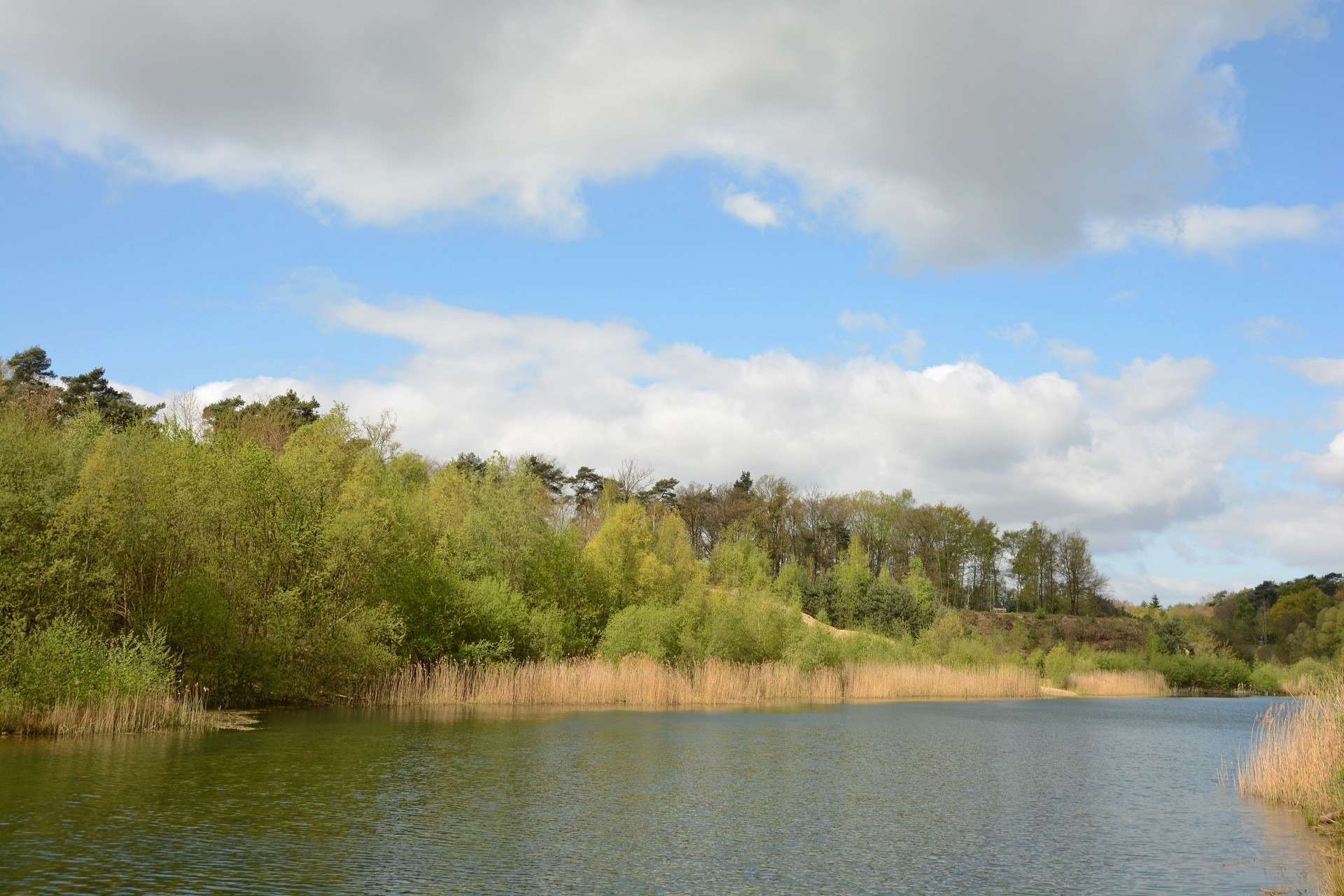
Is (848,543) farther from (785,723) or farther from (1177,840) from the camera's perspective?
(1177,840)

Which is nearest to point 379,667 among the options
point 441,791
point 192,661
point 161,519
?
point 192,661

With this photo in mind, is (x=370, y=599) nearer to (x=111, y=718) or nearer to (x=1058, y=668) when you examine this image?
(x=111, y=718)

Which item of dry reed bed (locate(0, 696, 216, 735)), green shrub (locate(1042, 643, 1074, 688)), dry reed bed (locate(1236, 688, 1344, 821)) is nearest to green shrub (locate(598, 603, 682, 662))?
dry reed bed (locate(0, 696, 216, 735))

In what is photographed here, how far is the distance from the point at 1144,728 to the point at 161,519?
3898cm

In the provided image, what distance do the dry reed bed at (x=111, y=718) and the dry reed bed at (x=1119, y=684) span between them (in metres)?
63.2

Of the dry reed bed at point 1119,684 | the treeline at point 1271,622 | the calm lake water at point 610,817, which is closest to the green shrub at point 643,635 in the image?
the calm lake water at point 610,817

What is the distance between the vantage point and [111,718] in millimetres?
25812

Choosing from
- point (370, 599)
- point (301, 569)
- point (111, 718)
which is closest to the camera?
point (111, 718)

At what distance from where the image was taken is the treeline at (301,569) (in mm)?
27078

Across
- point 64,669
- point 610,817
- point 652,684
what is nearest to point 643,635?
point 652,684

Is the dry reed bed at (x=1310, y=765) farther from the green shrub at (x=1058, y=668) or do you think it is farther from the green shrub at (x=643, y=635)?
the green shrub at (x=1058, y=668)

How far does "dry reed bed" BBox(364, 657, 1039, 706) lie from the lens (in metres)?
40.8

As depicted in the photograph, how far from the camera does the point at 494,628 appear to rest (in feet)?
146

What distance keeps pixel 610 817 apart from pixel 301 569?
77.9 ft
